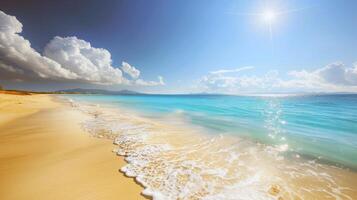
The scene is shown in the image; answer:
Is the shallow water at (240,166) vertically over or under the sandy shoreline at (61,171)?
under

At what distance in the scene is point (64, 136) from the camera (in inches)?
343

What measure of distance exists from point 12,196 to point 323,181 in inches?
345

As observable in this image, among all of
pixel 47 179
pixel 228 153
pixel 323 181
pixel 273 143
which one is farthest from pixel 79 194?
pixel 273 143

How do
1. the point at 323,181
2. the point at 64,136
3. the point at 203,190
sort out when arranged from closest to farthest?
the point at 203,190 → the point at 323,181 → the point at 64,136

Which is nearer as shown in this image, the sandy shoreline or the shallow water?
the sandy shoreline

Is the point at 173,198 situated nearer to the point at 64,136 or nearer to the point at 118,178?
the point at 118,178

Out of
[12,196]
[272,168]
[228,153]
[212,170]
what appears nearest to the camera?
[12,196]

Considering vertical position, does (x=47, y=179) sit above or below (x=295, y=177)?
above

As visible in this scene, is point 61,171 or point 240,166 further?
point 240,166

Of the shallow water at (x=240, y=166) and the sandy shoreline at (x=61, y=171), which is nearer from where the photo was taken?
the sandy shoreline at (x=61, y=171)

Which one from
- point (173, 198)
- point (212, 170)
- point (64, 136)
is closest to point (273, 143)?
point (212, 170)

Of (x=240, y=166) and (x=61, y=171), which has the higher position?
(x=61, y=171)

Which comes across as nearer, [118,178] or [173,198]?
[173,198]

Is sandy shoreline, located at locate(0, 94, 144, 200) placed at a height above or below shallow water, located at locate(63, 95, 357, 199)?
above
